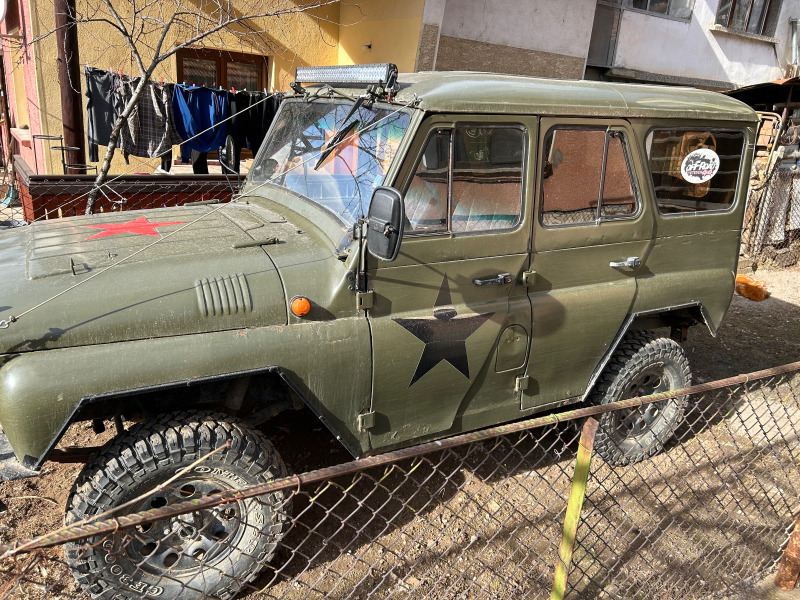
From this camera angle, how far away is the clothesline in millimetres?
6496

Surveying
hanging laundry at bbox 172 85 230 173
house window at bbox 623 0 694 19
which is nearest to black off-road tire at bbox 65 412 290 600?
hanging laundry at bbox 172 85 230 173

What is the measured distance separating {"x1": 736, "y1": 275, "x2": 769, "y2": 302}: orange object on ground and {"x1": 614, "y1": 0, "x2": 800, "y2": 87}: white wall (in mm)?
5513

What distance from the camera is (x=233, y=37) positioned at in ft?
30.3

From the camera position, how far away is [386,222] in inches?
97.7

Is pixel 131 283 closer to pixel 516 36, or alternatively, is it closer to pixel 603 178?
pixel 603 178

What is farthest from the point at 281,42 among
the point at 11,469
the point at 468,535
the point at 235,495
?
the point at 235,495

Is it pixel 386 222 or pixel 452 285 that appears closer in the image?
pixel 386 222

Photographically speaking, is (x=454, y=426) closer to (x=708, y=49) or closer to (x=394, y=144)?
(x=394, y=144)

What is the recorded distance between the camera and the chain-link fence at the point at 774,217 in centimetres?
843

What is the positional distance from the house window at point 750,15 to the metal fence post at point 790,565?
1249 cm

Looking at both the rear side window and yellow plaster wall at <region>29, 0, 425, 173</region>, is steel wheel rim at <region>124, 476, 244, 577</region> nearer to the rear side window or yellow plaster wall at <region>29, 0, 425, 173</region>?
the rear side window

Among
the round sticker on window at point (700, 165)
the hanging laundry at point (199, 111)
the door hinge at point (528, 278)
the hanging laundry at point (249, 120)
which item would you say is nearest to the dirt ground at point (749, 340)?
the round sticker on window at point (700, 165)

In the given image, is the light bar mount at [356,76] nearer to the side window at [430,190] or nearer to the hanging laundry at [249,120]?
the side window at [430,190]

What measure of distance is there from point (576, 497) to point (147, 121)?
619 centimetres
